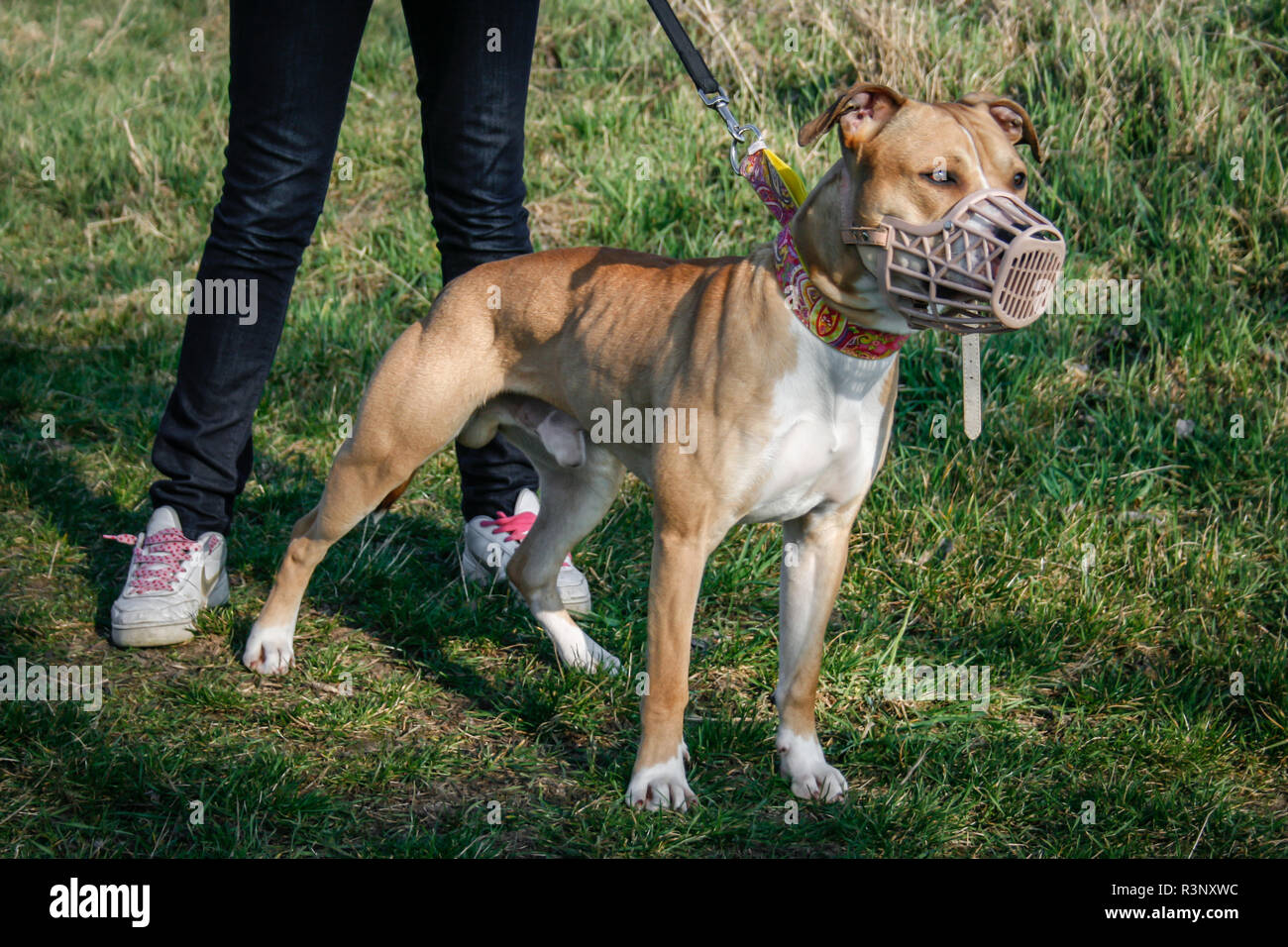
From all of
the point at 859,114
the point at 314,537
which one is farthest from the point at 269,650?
the point at 859,114

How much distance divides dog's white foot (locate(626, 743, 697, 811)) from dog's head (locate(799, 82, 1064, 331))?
1146 mm

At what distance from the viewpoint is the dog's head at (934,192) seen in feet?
7.71

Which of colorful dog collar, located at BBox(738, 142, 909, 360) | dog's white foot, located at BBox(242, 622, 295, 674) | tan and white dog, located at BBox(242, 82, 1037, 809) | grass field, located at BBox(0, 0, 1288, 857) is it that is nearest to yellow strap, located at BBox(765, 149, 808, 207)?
colorful dog collar, located at BBox(738, 142, 909, 360)

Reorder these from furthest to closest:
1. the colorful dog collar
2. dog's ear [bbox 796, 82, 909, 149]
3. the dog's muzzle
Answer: the colorful dog collar → dog's ear [bbox 796, 82, 909, 149] → the dog's muzzle

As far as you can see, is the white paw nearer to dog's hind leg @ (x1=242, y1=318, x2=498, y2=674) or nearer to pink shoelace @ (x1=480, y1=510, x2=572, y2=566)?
pink shoelace @ (x1=480, y1=510, x2=572, y2=566)

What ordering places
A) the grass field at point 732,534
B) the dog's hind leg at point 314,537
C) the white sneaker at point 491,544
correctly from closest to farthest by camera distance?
1. the grass field at point 732,534
2. the dog's hind leg at point 314,537
3. the white sneaker at point 491,544

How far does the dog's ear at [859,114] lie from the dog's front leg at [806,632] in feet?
2.79

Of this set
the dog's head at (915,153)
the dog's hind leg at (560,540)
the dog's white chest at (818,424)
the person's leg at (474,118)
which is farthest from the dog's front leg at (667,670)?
the person's leg at (474,118)

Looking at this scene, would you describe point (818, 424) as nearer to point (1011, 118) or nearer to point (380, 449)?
point (1011, 118)

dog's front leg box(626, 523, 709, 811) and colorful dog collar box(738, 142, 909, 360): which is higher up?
colorful dog collar box(738, 142, 909, 360)

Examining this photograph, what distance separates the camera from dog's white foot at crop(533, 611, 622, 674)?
11.4 feet

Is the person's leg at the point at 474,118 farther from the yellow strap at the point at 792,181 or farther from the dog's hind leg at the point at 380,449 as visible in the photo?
the yellow strap at the point at 792,181

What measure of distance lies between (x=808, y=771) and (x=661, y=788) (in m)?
0.38

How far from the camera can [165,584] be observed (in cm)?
354
